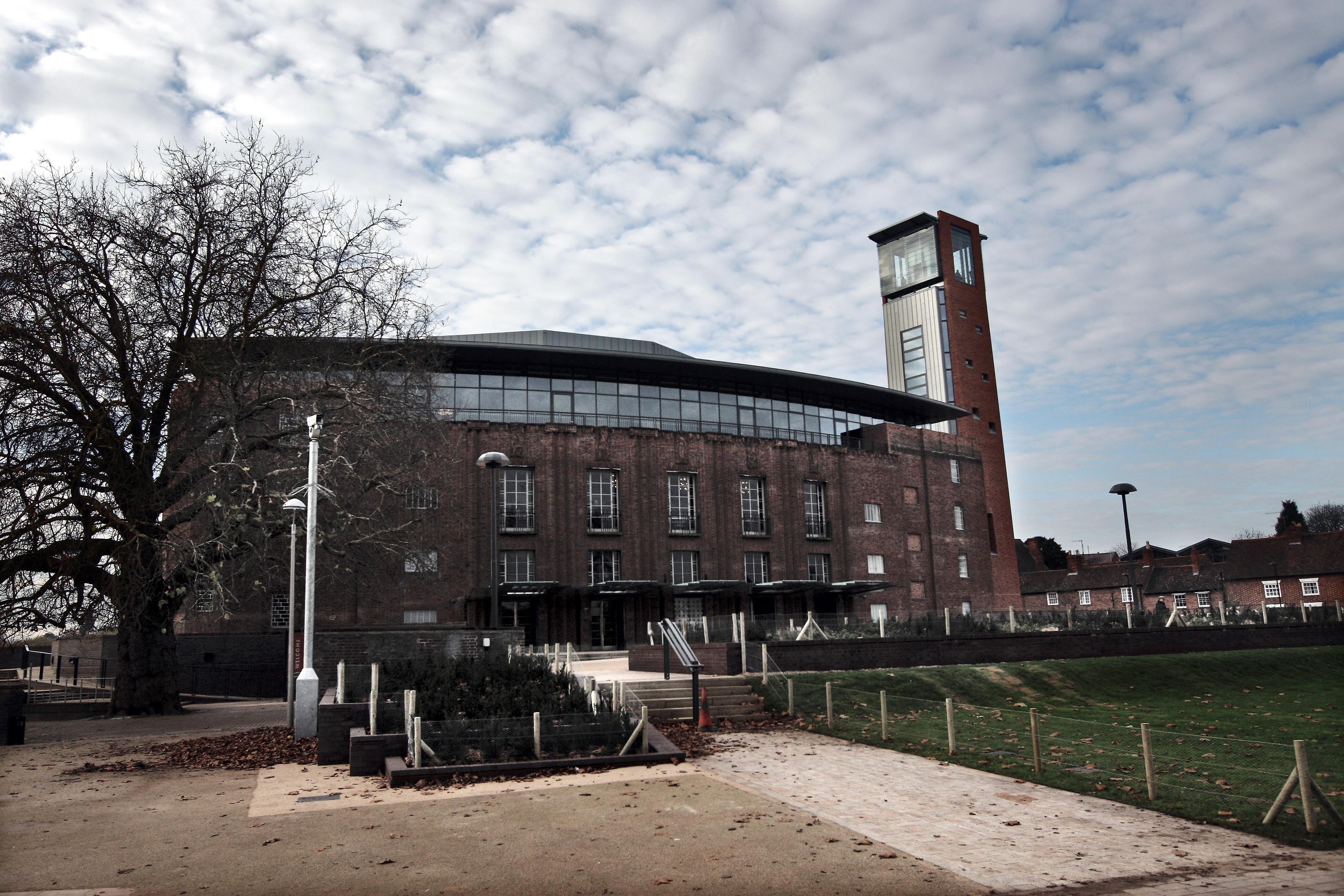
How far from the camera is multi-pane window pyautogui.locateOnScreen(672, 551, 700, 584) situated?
43750 mm

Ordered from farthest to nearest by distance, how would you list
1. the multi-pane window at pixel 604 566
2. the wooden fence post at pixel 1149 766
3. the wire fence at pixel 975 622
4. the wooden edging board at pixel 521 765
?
the multi-pane window at pixel 604 566, the wire fence at pixel 975 622, the wooden edging board at pixel 521 765, the wooden fence post at pixel 1149 766

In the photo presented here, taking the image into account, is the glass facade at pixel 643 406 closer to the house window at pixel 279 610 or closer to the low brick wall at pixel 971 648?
the house window at pixel 279 610

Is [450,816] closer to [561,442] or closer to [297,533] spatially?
[297,533]

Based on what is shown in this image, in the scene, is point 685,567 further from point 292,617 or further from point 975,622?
point 292,617

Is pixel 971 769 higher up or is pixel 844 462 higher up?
pixel 844 462

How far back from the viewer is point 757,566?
45781 mm

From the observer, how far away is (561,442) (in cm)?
4225

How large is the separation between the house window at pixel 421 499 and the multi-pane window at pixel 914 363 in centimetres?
3592

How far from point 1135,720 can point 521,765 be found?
1451 centimetres

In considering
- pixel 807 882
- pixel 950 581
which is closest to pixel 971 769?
pixel 807 882

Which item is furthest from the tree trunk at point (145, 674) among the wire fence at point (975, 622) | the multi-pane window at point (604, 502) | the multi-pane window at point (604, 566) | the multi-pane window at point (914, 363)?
the multi-pane window at point (914, 363)

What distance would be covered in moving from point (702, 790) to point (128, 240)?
1930 cm

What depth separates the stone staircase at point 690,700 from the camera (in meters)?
19.8

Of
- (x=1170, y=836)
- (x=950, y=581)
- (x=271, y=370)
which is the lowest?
(x=1170, y=836)
